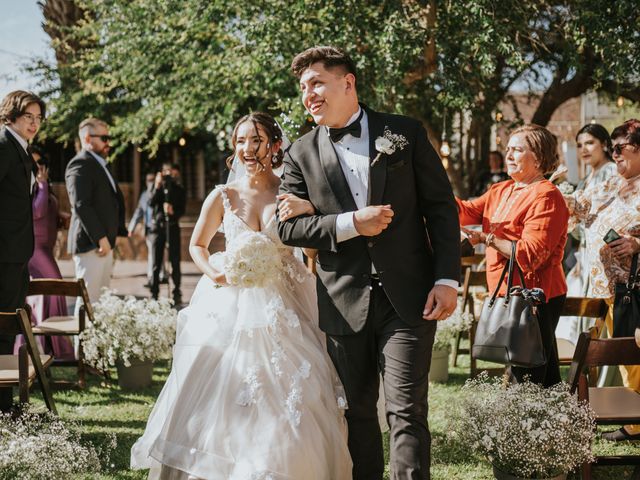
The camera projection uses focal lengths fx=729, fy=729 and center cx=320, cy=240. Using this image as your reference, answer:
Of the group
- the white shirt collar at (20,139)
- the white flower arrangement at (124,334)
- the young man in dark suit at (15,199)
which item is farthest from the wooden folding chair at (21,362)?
the white shirt collar at (20,139)

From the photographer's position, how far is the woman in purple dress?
682 centimetres

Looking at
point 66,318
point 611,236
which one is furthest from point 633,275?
point 66,318

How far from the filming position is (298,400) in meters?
3.52

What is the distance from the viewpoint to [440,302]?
3.07 m

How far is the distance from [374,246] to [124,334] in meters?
3.41

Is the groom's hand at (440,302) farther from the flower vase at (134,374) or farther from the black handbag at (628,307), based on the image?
the flower vase at (134,374)

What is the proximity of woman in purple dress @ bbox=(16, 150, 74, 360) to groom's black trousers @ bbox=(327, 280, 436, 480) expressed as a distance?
4248 mm

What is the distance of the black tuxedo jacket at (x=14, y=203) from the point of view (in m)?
5.02

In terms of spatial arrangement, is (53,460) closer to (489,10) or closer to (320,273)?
(320,273)

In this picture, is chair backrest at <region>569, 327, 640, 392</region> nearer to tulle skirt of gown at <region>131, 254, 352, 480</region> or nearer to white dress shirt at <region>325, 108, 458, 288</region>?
white dress shirt at <region>325, 108, 458, 288</region>

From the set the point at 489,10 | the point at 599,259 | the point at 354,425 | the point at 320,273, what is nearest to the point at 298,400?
the point at 354,425

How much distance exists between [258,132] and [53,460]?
79.3 inches

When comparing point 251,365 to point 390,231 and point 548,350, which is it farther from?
point 548,350

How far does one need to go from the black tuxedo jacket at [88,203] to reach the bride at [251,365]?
2.93 metres
